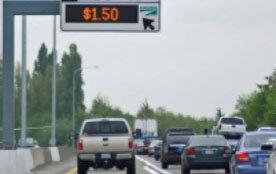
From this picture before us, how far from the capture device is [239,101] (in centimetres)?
16812

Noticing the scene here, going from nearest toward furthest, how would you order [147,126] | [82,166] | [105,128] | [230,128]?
[105,128]
[82,166]
[230,128]
[147,126]

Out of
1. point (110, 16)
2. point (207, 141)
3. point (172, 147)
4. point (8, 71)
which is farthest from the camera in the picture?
point (172, 147)

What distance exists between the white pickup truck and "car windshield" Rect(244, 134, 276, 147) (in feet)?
30.4

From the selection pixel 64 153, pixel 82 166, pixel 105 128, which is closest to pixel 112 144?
pixel 105 128

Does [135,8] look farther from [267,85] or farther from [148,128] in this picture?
[267,85]

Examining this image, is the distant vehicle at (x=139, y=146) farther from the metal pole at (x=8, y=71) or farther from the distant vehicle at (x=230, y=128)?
the metal pole at (x=8, y=71)

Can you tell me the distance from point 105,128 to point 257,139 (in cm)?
1027

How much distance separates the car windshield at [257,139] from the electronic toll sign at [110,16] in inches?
287

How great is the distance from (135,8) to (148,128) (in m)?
62.5

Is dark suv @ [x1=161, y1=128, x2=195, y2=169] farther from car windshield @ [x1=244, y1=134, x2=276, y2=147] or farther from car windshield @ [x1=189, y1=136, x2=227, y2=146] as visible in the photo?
car windshield @ [x1=244, y1=134, x2=276, y2=147]

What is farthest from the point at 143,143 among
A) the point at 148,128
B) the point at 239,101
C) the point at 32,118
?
the point at 32,118

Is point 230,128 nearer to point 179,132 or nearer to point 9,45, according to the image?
point 179,132

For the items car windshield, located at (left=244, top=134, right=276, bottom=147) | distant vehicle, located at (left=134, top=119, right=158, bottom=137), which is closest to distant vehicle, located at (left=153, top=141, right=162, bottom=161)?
distant vehicle, located at (left=134, top=119, right=158, bottom=137)

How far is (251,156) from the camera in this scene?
24734 millimetres
